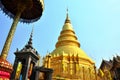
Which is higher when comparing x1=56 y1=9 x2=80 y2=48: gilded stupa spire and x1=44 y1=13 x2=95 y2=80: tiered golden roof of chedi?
x1=56 y1=9 x2=80 y2=48: gilded stupa spire

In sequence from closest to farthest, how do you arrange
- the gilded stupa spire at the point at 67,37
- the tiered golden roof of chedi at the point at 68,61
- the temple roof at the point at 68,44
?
1. the tiered golden roof of chedi at the point at 68,61
2. the temple roof at the point at 68,44
3. the gilded stupa spire at the point at 67,37

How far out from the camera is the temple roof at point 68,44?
85.9 ft

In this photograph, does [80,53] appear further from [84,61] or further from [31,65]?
[31,65]

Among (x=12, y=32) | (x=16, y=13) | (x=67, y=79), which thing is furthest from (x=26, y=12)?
(x=67, y=79)

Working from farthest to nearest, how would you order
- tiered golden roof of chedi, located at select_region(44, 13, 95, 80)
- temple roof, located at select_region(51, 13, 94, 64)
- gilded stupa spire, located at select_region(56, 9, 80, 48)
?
1. gilded stupa spire, located at select_region(56, 9, 80, 48)
2. temple roof, located at select_region(51, 13, 94, 64)
3. tiered golden roof of chedi, located at select_region(44, 13, 95, 80)

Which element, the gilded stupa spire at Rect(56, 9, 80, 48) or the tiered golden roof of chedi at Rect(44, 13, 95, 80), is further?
the gilded stupa spire at Rect(56, 9, 80, 48)

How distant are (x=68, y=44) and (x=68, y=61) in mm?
4145

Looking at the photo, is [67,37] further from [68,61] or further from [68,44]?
[68,61]

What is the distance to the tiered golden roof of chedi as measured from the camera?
72.7 feet

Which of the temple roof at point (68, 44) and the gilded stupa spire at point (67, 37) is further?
the gilded stupa spire at point (67, 37)

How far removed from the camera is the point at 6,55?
13.2 meters

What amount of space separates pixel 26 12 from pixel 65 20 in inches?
688

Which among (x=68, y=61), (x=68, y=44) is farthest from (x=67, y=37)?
(x=68, y=61)

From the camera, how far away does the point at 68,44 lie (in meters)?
28.0
